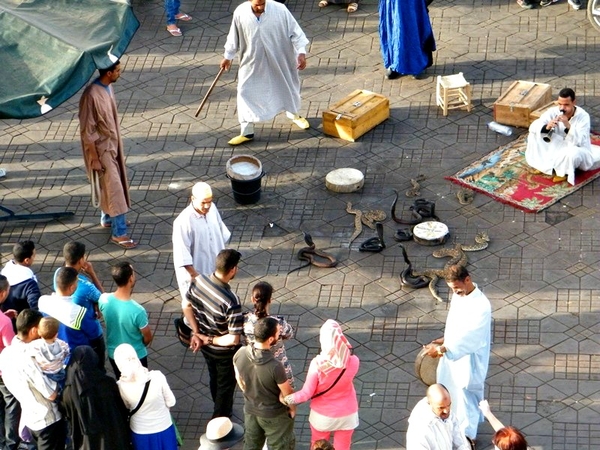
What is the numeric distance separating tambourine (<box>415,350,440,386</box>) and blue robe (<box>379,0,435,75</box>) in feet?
19.6

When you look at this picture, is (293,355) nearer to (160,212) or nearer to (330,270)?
(330,270)

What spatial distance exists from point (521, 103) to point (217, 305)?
19.3 ft

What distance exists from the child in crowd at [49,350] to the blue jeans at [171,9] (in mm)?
8543

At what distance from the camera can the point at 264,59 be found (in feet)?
47.8

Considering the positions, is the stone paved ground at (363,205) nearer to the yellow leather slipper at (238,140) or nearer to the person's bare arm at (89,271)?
the yellow leather slipper at (238,140)

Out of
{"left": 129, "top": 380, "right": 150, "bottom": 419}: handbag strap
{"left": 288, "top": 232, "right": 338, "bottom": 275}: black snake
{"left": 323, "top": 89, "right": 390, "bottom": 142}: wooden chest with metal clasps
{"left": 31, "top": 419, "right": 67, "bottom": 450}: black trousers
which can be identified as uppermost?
{"left": 129, "top": 380, "right": 150, "bottom": 419}: handbag strap

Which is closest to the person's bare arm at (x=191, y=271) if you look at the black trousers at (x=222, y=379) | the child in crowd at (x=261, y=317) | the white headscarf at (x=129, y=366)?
the black trousers at (x=222, y=379)

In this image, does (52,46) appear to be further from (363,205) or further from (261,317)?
(261,317)

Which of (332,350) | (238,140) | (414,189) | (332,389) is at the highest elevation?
(332,350)

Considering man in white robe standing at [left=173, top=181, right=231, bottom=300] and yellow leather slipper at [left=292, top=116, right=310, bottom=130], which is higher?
man in white robe standing at [left=173, top=181, right=231, bottom=300]

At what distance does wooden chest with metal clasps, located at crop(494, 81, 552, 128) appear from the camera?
14.7m

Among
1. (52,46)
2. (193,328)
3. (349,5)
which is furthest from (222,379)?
(349,5)

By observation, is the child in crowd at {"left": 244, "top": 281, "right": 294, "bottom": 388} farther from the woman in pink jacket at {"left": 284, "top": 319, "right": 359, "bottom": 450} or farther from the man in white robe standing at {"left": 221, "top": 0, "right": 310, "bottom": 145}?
the man in white robe standing at {"left": 221, "top": 0, "right": 310, "bottom": 145}

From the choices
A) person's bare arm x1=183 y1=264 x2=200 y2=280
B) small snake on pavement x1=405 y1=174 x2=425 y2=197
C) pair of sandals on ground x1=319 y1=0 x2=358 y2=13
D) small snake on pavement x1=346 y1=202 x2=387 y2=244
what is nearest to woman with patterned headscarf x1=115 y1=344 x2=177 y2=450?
person's bare arm x1=183 y1=264 x2=200 y2=280
